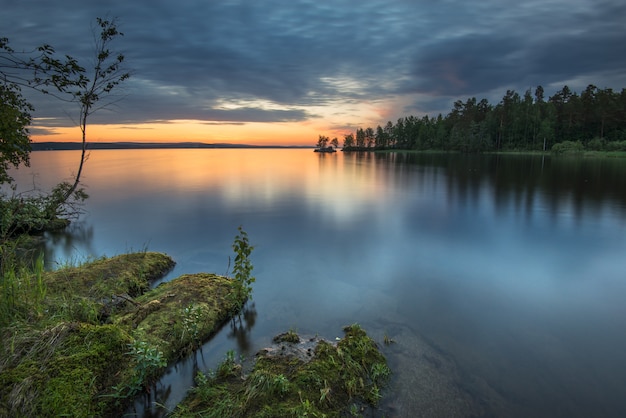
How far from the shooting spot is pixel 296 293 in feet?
23.5

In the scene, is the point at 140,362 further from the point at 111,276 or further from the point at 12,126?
the point at 12,126

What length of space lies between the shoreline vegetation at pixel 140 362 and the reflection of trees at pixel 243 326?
21cm

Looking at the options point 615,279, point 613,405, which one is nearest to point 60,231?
point 613,405

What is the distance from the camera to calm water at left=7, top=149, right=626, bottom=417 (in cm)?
447

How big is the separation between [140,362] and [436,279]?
6.60 meters

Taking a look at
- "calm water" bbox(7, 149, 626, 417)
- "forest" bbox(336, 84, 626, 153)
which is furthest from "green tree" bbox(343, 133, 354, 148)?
"calm water" bbox(7, 149, 626, 417)

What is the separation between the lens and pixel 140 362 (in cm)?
387

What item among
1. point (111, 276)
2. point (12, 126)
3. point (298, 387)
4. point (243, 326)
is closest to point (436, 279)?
point (243, 326)

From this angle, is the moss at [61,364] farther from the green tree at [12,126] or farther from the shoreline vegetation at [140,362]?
the green tree at [12,126]

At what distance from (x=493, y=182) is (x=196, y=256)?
26.7 metres

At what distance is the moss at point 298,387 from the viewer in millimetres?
3457

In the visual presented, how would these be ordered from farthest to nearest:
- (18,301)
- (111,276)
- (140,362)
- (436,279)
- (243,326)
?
(436,279), (111,276), (243,326), (18,301), (140,362)

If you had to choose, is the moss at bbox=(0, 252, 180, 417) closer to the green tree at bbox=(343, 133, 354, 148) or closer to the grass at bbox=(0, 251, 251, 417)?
Result: the grass at bbox=(0, 251, 251, 417)

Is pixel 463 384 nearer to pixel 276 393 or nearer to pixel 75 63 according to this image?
pixel 276 393
